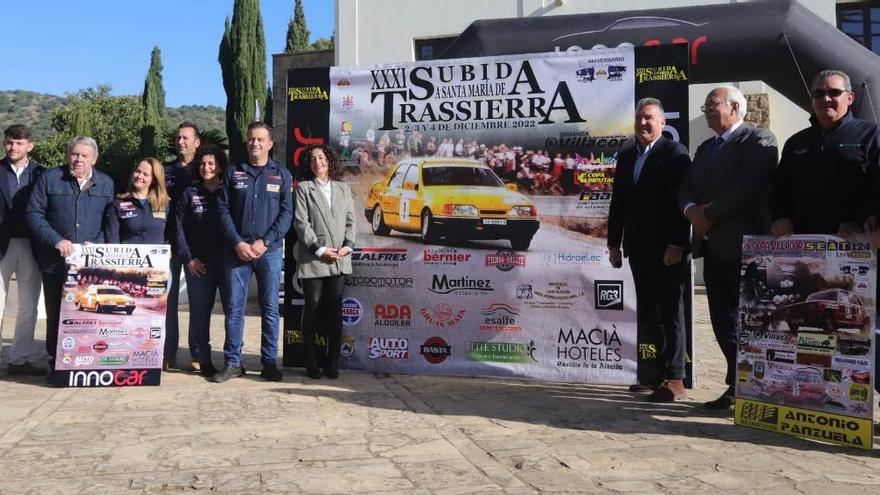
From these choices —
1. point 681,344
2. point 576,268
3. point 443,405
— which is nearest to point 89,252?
point 443,405

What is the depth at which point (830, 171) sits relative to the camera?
4.02 metres

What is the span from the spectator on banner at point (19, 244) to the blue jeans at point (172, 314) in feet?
3.22

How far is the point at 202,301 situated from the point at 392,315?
154 centimetres

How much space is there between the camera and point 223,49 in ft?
108

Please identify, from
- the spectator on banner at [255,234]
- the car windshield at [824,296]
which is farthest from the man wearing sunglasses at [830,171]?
the spectator on banner at [255,234]

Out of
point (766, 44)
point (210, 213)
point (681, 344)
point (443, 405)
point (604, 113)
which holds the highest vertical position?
point (766, 44)

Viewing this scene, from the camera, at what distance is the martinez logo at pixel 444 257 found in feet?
18.7

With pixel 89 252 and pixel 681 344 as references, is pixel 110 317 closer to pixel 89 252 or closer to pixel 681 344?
pixel 89 252

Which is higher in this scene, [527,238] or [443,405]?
[527,238]

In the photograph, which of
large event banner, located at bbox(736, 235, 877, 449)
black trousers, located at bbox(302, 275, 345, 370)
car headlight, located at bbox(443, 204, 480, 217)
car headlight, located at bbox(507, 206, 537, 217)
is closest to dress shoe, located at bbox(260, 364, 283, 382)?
black trousers, located at bbox(302, 275, 345, 370)

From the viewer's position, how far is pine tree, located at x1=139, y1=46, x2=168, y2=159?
35188 mm

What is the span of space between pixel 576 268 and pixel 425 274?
118cm

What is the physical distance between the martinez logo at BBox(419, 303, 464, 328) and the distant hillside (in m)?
84.1

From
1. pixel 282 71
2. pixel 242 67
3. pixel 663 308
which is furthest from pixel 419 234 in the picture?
pixel 242 67
